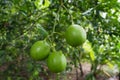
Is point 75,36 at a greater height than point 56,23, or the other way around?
point 56,23

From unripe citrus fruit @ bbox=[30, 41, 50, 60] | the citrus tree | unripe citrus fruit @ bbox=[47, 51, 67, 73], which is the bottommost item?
unripe citrus fruit @ bbox=[47, 51, 67, 73]

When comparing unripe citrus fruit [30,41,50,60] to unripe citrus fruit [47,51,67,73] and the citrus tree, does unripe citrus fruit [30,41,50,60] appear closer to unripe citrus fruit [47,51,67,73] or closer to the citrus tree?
unripe citrus fruit [47,51,67,73]

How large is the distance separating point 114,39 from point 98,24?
15 cm

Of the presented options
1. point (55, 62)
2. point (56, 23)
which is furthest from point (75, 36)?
point (56, 23)

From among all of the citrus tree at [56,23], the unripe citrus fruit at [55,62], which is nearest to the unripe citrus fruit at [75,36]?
the unripe citrus fruit at [55,62]

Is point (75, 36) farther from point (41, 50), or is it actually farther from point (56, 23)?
point (56, 23)

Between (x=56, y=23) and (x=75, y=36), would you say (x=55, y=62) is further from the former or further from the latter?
(x=56, y=23)

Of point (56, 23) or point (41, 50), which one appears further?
point (56, 23)

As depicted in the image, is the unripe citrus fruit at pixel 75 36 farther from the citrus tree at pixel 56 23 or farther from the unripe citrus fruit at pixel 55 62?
the citrus tree at pixel 56 23

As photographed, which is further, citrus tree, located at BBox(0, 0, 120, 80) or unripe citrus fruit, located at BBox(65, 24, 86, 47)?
citrus tree, located at BBox(0, 0, 120, 80)

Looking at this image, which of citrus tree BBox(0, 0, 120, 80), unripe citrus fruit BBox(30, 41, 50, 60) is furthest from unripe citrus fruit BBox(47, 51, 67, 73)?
citrus tree BBox(0, 0, 120, 80)

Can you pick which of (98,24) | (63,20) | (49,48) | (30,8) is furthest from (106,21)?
(49,48)

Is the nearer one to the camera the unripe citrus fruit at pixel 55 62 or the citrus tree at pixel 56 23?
the unripe citrus fruit at pixel 55 62

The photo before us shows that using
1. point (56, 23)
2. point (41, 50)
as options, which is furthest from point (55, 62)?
point (56, 23)
